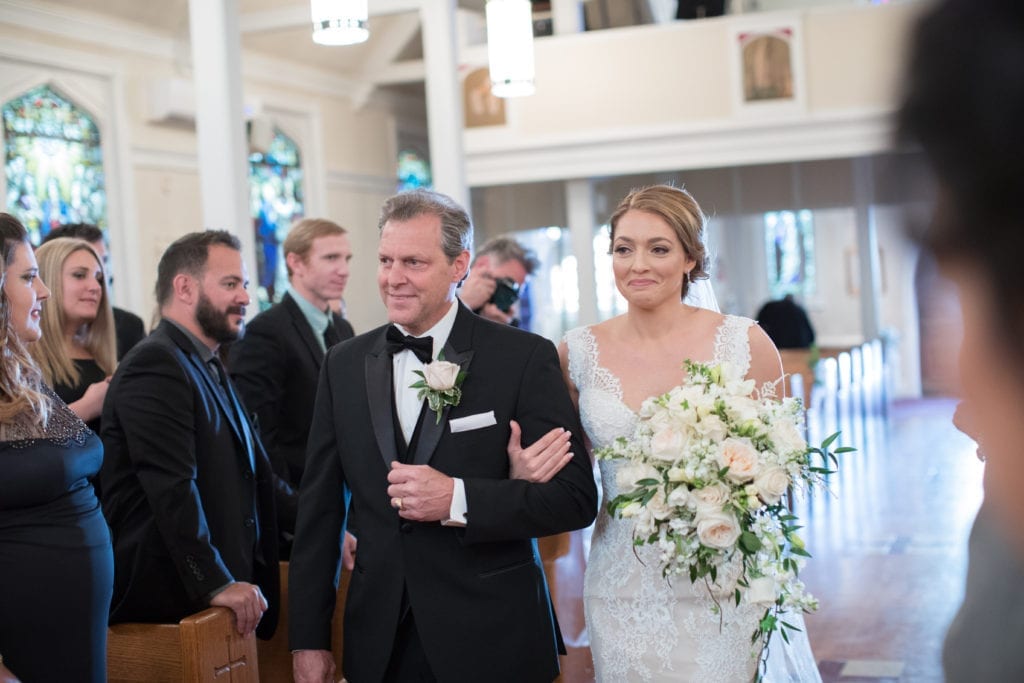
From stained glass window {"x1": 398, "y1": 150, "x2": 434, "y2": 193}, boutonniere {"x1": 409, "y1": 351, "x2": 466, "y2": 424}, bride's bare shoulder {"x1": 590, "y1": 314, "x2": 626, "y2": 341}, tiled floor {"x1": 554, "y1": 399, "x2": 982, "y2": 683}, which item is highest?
stained glass window {"x1": 398, "y1": 150, "x2": 434, "y2": 193}

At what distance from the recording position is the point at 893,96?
667mm

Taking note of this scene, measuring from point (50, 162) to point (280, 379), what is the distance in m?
6.58

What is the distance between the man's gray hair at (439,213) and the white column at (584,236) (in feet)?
36.6

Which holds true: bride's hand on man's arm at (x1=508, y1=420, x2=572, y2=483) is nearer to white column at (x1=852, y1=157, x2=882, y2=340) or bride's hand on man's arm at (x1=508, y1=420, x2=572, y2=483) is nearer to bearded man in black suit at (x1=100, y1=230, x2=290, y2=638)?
bearded man in black suit at (x1=100, y1=230, x2=290, y2=638)

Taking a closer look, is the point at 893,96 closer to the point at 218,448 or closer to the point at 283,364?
the point at 218,448

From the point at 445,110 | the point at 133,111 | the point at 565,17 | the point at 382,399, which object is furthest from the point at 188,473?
the point at 565,17

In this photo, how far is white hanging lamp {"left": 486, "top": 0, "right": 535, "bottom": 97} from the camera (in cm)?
578

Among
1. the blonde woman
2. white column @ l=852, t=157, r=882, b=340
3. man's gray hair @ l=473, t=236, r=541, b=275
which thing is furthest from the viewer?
white column @ l=852, t=157, r=882, b=340

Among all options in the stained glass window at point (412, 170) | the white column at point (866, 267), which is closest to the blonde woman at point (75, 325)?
the stained glass window at point (412, 170)

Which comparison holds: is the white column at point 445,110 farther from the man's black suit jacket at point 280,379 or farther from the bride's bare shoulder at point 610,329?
the bride's bare shoulder at point 610,329

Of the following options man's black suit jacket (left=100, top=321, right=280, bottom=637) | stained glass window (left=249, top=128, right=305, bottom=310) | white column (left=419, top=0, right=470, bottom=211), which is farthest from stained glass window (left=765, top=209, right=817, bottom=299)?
man's black suit jacket (left=100, top=321, right=280, bottom=637)

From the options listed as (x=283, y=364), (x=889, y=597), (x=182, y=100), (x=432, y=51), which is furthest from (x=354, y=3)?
(x=182, y=100)

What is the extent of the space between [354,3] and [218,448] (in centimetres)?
220

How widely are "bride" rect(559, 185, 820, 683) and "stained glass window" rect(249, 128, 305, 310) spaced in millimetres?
10043
